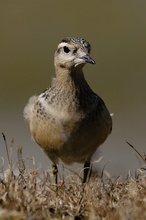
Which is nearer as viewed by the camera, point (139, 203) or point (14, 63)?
point (139, 203)

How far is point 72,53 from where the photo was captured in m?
10.0

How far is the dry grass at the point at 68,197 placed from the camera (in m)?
7.68

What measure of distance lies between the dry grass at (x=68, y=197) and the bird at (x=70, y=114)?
0.86 m

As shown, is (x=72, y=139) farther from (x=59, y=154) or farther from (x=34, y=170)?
(x=34, y=170)

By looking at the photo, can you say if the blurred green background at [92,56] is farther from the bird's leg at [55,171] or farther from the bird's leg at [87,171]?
the bird's leg at [55,171]

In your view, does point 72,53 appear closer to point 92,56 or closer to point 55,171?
point 55,171

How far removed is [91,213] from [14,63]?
16.3 metres

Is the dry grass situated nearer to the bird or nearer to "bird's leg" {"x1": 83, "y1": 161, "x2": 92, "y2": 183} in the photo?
"bird's leg" {"x1": 83, "y1": 161, "x2": 92, "y2": 183}

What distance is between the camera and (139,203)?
783 centimetres

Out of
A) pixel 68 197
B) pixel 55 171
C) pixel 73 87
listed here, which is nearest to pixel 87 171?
pixel 55 171

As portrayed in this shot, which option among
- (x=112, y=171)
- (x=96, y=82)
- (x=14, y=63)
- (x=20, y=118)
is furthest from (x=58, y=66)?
(x=14, y=63)

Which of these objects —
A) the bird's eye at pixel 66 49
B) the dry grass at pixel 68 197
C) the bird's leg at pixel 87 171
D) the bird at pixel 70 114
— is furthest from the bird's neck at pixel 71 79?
the dry grass at pixel 68 197

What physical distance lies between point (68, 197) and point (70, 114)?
1.70 m

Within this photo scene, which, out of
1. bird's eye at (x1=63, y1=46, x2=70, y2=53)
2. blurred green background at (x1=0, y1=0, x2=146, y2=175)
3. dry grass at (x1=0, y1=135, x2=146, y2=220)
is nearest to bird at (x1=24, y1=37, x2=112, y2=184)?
bird's eye at (x1=63, y1=46, x2=70, y2=53)
